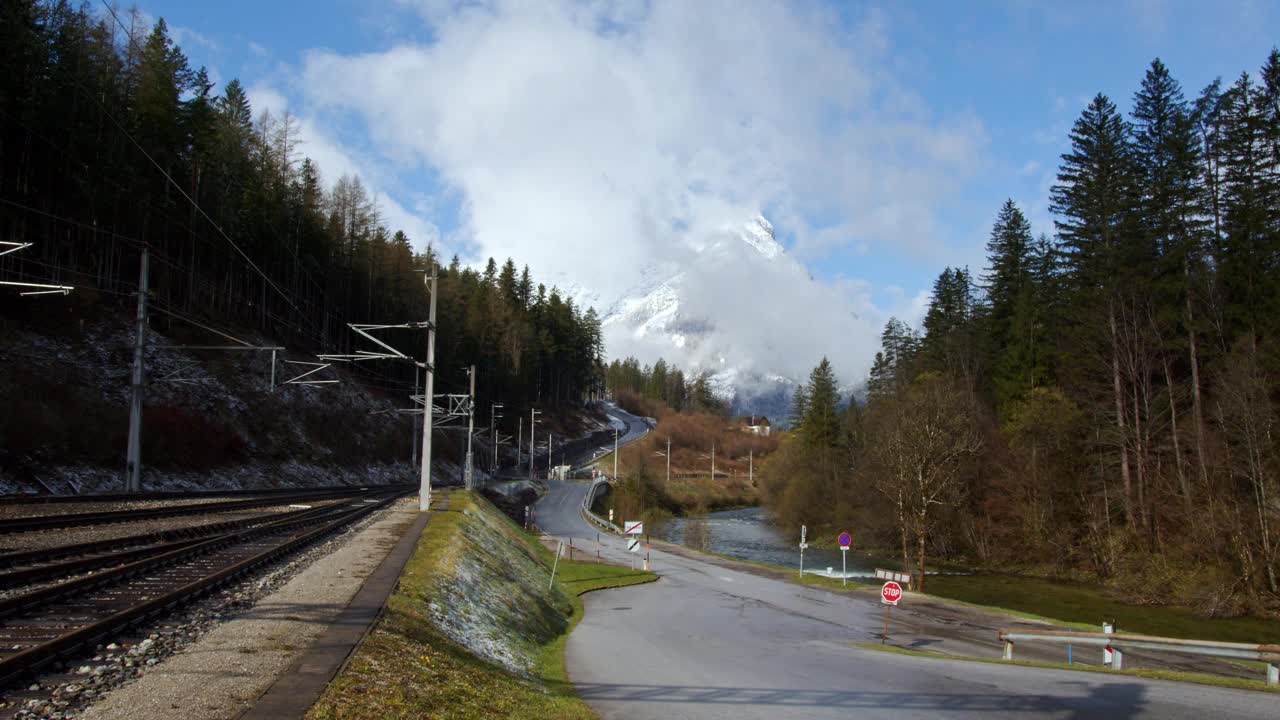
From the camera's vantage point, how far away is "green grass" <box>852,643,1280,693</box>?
614 inches

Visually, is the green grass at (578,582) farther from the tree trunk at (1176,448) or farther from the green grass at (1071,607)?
the tree trunk at (1176,448)

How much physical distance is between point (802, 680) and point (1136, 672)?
7923 mm

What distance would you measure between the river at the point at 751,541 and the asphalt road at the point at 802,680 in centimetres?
2062

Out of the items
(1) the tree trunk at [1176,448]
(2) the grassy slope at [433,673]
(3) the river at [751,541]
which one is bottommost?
(3) the river at [751,541]

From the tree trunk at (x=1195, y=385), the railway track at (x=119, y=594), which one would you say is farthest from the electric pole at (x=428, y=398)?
the tree trunk at (x=1195, y=385)

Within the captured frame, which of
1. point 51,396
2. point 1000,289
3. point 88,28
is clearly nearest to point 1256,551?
point 1000,289

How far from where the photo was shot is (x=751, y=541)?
66.5 m

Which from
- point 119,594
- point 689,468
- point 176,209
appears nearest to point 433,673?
point 119,594

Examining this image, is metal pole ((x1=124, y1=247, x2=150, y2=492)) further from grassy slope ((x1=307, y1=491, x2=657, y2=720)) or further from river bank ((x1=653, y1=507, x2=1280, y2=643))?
river bank ((x1=653, y1=507, x2=1280, y2=643))

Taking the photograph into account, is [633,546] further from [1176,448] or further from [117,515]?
[1176,448]

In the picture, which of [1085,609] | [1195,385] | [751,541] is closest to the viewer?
[1085,609]

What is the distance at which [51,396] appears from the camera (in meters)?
38.3

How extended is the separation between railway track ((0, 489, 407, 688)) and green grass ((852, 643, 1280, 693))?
17.2 metres

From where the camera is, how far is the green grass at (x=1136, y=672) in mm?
15602
